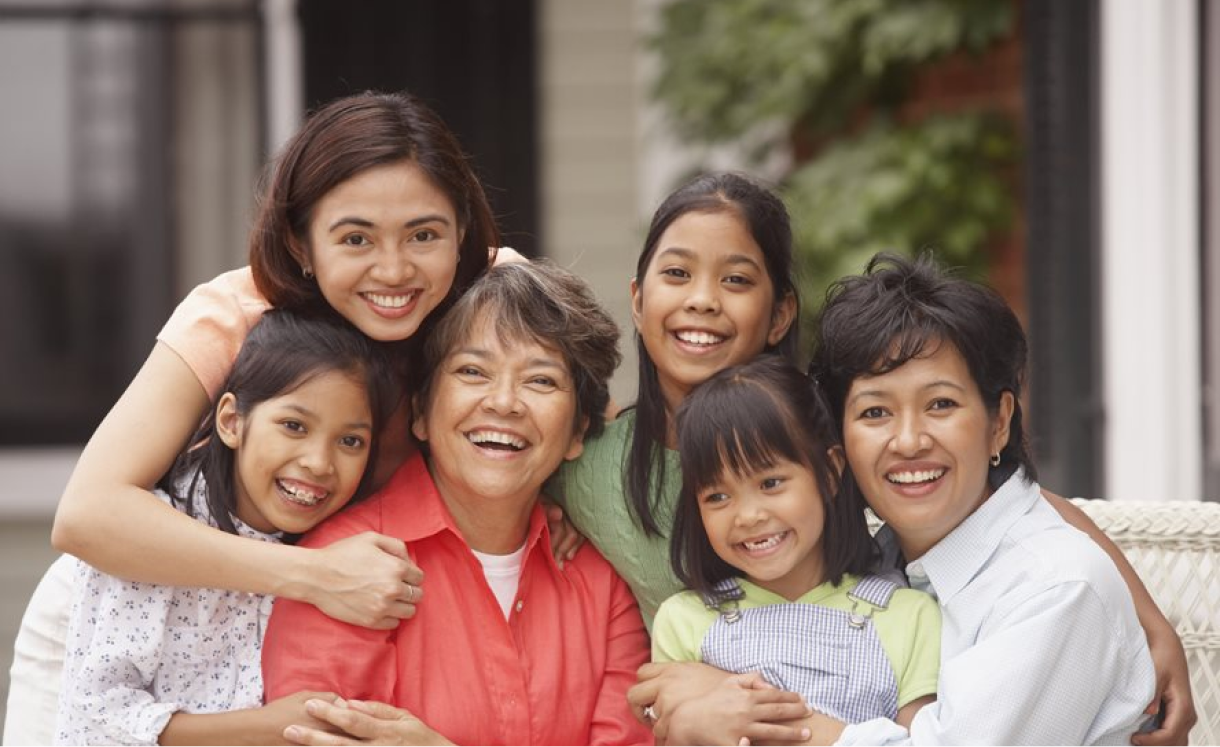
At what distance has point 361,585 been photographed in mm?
2463

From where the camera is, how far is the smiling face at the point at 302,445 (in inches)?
99.9

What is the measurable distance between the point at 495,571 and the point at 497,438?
0.26 meters

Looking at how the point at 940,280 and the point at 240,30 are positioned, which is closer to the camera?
the point at 940,280

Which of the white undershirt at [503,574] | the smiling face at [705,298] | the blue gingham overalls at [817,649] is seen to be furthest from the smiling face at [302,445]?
the blue gingham overalls at [817,649]

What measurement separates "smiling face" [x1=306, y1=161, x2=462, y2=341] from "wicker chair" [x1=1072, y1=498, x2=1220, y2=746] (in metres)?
1.20

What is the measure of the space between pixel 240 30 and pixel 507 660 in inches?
154

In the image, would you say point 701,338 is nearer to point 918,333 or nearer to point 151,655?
point 918,333

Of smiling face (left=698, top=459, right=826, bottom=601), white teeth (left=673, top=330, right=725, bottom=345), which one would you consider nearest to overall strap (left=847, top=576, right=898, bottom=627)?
smiling face (left=698, top=459, right=826, bottom=601)

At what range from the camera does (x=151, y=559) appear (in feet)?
8.05

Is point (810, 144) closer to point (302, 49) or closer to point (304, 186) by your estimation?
point (302, 49)

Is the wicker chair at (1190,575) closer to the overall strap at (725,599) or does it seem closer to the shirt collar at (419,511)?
the overall strap at (725,599)

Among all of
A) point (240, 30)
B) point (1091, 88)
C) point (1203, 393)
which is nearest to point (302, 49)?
point (240, 30)

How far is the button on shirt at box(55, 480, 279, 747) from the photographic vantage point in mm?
2459

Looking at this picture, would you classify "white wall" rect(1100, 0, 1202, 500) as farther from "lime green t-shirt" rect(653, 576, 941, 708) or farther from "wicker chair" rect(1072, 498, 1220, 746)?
"lime green t-shirt" rect(653, 576, 941, 708)
